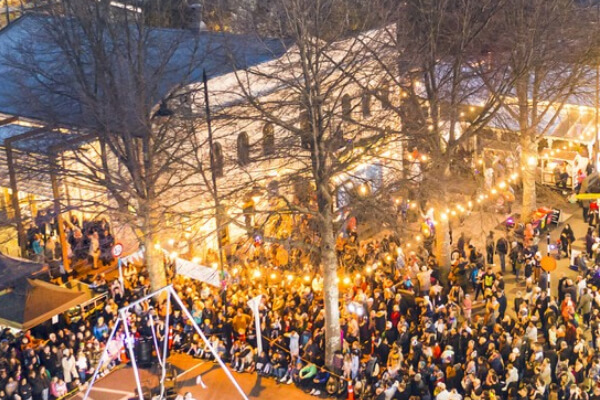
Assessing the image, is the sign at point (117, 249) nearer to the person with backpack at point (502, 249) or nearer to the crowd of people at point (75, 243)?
the crowd of people at point (75, 243)

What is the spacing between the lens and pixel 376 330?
796 inches

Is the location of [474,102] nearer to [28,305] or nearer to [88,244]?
[88,244]

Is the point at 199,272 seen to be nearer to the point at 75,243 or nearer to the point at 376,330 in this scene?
the point at 376,330

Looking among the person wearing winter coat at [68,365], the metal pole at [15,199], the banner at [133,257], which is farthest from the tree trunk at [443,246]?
the metal pole at [15,199]

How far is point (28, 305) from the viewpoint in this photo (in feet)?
68.0

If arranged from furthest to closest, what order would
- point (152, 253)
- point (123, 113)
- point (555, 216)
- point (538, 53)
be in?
point (555, 216) < point (538, 53) < point (152, 253) < point (123, 113)

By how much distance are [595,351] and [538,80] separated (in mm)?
12361

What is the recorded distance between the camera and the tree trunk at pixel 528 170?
28875mm

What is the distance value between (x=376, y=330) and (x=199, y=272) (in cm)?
527

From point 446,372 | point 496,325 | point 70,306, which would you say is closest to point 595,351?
point 496,325

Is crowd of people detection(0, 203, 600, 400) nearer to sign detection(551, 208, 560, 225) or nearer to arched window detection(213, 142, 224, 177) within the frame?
arched window detection(213, 142, 224, 177)

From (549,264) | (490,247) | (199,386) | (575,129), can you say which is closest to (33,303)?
(199,386)

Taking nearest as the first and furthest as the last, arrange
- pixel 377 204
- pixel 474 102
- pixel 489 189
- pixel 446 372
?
1. pixel 446 372
2. pixel 377 204
3. pixel 489 189
4. pixel 474 102

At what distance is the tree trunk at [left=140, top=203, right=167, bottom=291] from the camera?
22.6 m
